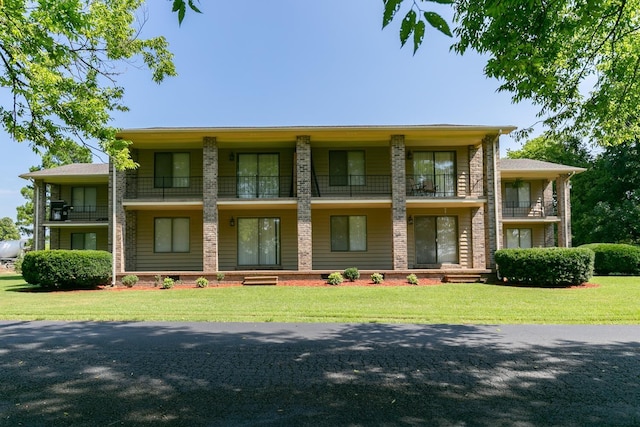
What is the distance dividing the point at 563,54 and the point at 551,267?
32.1 ft

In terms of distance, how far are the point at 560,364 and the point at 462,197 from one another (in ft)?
44.0

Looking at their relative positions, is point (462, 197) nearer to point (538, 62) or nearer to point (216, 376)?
point (538, 62)

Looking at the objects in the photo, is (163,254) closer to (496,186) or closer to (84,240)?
(84,240)

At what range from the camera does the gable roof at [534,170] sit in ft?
75.9

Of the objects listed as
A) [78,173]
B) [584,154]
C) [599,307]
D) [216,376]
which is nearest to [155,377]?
[216,376]

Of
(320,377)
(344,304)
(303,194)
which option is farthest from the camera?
(303,194)

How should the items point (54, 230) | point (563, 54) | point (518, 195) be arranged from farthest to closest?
point (518, 195) < point (54, 230) < point (563, 54)

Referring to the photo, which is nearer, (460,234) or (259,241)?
(460,234)

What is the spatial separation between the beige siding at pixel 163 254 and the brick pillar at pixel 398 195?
346 inches

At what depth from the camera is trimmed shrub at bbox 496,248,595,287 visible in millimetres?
15258

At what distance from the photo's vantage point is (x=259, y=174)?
66.1ft

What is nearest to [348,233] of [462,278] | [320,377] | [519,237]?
[462,278]

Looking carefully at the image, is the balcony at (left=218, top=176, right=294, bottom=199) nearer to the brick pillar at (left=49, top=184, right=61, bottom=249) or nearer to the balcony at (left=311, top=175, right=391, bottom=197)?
the balcony at (left=311, top=175, right=391, bottom=197)

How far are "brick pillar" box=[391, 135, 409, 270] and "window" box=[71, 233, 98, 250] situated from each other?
611 inches
